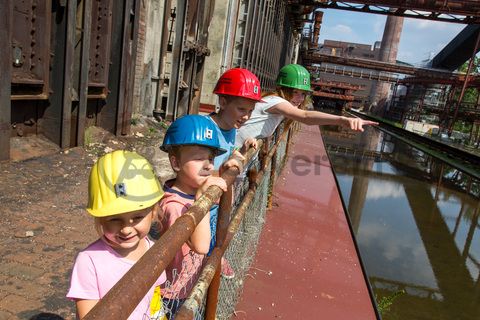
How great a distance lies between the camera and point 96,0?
21.0ft

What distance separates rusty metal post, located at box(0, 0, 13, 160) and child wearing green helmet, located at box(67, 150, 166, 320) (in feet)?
12.3

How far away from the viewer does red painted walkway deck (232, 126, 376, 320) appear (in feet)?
10.6

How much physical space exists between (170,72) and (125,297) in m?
8.97

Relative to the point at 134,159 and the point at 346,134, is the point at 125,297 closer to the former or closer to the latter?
the point at 134,159

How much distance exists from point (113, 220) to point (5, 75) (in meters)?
3.87

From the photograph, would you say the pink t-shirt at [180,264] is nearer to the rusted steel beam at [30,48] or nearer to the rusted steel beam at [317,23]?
the rusted steel beam at [30,48]

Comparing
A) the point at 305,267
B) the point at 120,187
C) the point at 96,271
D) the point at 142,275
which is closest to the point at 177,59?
the point at 305,267

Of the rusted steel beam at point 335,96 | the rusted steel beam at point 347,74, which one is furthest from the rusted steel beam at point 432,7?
the rusted steel beam at point 347,74

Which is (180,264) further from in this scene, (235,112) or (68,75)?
(68,75)

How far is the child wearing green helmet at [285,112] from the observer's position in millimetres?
3307

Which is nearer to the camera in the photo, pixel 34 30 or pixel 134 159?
pixel 134 159

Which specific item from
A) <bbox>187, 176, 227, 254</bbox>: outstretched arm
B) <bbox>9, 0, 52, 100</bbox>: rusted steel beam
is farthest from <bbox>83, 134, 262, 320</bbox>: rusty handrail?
<bbox>9, 0, 52, 100</bbox>: rusted steel beam

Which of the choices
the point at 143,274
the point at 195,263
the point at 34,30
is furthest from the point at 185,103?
the point at 143,274

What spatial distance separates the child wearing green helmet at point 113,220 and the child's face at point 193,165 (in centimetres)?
42
